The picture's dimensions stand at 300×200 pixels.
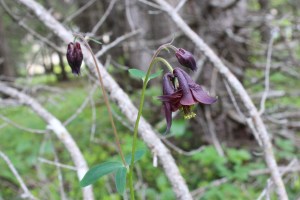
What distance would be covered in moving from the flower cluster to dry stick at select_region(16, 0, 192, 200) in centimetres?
75

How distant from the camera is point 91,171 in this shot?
145 centimetres

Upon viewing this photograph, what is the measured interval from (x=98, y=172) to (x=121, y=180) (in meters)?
0.11

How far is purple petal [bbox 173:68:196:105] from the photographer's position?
121cm

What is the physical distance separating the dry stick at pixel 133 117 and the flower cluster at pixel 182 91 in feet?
2.44

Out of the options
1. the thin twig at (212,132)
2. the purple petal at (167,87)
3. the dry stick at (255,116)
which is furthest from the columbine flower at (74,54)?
the thin twig at (212,132)

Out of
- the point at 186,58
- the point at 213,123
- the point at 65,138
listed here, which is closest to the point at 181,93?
the point at 186,58

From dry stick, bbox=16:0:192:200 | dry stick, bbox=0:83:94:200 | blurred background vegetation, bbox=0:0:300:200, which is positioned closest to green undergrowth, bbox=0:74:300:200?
blurred background vegetation, bbox=0:0:300:200

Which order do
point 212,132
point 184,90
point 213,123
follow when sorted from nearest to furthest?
point 184,90 → point 212,132 → point 213,123

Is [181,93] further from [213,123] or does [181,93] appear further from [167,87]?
[213,123]

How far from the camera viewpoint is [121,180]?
1.39m

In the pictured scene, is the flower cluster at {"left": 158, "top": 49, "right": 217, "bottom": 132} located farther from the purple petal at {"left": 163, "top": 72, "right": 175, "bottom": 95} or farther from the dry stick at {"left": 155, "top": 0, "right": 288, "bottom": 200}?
the dry stick at {"left": 155, "top": 0, "right": 288, "bottom": 200}

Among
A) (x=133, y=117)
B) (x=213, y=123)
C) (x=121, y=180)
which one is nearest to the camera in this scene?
(x=121, y=180)

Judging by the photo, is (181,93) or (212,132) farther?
(212,132)

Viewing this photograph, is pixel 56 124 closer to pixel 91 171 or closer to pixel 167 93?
pixel 91 171
